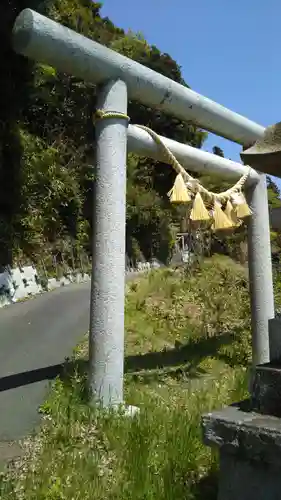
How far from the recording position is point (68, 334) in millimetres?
6531

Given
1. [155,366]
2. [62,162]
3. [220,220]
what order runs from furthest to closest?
[62,162], [155,366], [220,220]

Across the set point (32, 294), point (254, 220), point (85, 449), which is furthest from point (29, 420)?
point (32, 294)

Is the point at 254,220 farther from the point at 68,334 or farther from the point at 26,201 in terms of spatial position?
the point at 26,201

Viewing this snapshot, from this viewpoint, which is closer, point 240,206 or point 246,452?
point 246,452

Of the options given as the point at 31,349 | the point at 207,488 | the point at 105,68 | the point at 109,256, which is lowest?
the point at 207,488

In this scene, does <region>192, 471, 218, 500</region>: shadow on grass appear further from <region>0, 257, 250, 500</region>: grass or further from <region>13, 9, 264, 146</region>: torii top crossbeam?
<region>13, 9, 264, 146</region>: torii top crossbeam

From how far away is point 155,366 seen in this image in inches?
216

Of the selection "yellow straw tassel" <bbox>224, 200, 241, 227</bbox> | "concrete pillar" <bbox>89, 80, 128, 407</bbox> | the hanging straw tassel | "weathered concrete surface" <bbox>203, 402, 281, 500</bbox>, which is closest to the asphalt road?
"concrete pillar" <bbox>89, 80, 128, 407</bbox>

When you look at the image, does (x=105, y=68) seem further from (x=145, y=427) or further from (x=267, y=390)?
(x=267, y=390)

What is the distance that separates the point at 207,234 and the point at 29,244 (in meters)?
5.83

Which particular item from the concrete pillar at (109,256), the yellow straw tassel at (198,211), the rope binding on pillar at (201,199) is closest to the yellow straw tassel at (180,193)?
the rope binding on pillar at (201,199)

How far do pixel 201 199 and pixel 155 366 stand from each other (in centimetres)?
211

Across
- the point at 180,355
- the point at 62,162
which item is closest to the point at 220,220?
the point at 180,355

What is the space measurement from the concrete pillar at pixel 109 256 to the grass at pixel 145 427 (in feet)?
1.05
